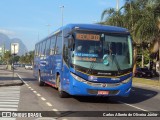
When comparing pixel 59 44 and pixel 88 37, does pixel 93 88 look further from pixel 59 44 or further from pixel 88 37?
pixel 59 44

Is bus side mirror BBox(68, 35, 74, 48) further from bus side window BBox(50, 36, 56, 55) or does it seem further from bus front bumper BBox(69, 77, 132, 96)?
bus side window BBox(50, 36, 56, 55)

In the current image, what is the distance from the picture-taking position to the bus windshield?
16.3m

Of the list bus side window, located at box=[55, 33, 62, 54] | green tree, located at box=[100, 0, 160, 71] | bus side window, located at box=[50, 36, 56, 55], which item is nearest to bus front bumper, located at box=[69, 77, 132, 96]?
bus side window, located at box=[55, 33, 62, 54]

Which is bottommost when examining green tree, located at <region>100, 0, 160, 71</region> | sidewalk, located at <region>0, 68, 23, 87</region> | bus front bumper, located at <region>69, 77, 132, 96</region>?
sidewalk, located at <region>0, 68, 23, 87</region>

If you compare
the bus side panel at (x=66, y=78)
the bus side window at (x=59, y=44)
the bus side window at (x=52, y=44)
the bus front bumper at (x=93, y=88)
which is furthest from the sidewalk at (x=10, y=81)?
the bus front bumper at (x=93, y=88)

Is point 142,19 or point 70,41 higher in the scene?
point 142,19

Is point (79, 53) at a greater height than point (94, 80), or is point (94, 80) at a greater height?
point (79, 53)

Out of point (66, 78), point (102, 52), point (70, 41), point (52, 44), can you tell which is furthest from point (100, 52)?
point (52, 44)

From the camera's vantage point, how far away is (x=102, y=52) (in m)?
16.4

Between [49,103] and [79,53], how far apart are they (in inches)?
93.5

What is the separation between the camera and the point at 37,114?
13.0 metres

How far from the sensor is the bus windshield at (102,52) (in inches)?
640

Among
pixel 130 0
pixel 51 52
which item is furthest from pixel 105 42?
pixel 130 0

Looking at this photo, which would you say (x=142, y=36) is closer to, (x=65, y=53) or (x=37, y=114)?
(x=65, y=53)
